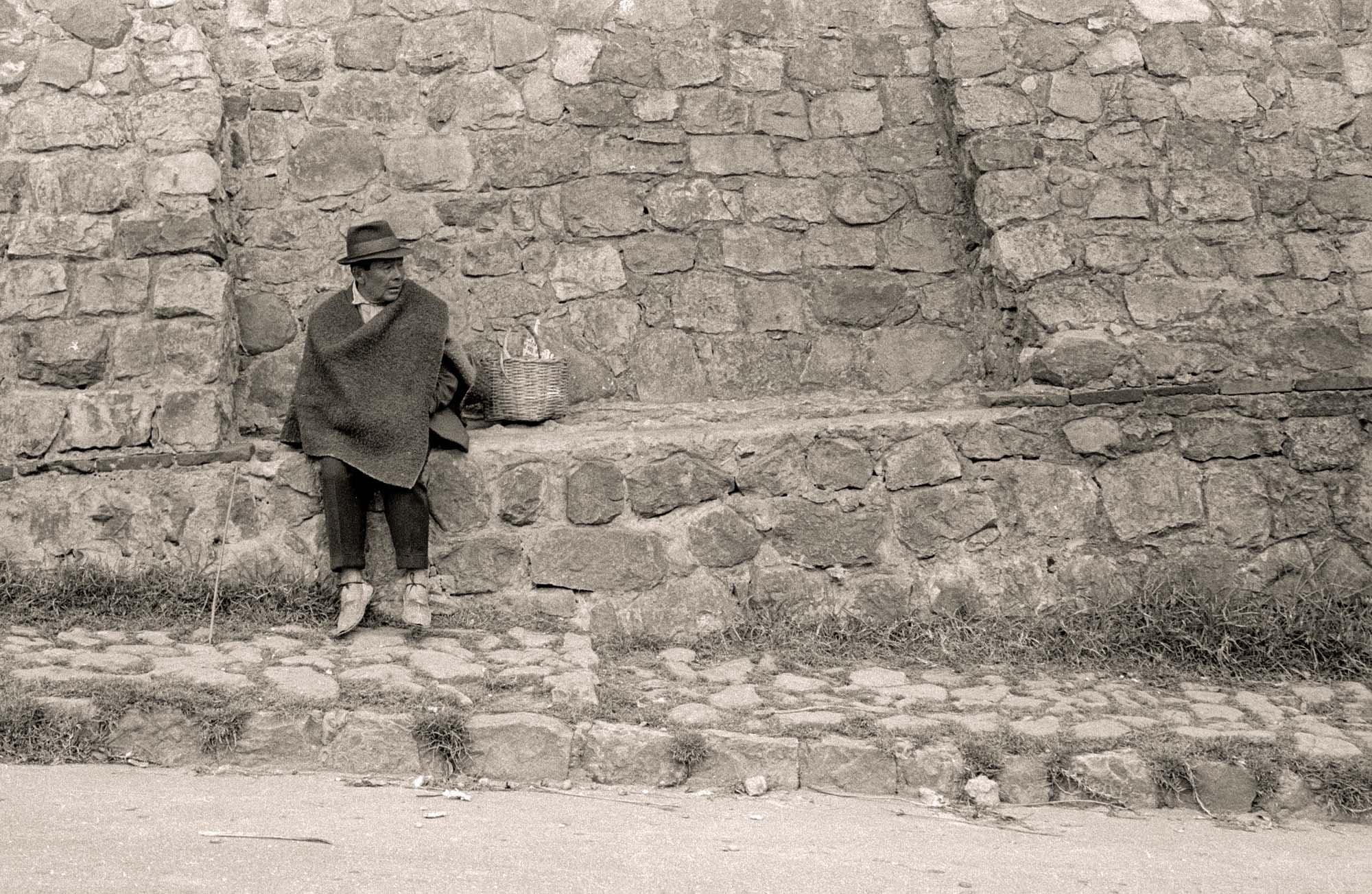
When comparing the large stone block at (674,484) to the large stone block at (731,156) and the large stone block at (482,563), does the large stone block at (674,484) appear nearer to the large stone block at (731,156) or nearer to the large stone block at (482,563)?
the large stone block at (482,563)

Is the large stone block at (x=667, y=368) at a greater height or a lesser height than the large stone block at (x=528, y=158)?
lesser

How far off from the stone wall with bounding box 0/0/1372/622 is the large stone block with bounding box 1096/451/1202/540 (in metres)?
0.02

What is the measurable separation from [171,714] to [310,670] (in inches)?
21.1

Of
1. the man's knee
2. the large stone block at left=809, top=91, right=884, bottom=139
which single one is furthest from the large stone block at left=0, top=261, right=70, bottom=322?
the large stone block at left=809, top=91, right=884, bottom=139

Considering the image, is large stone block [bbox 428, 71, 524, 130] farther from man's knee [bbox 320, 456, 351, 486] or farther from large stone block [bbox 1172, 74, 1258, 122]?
large stone block [bbox 1172, 74, 1258, 122]

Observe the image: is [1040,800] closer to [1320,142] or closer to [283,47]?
[1320,142]

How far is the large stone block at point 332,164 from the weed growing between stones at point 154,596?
176 centimetres

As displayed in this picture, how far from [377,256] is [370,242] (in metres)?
0.06

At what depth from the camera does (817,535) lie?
5.71 meters

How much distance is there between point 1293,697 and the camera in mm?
5090

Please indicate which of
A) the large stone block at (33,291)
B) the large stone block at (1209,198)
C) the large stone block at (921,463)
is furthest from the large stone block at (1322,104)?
the large stone block at (33,291)

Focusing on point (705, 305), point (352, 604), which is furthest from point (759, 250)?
point (352, 604)

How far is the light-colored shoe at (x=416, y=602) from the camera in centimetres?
527

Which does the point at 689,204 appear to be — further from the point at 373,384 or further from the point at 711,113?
the point at 373,384
